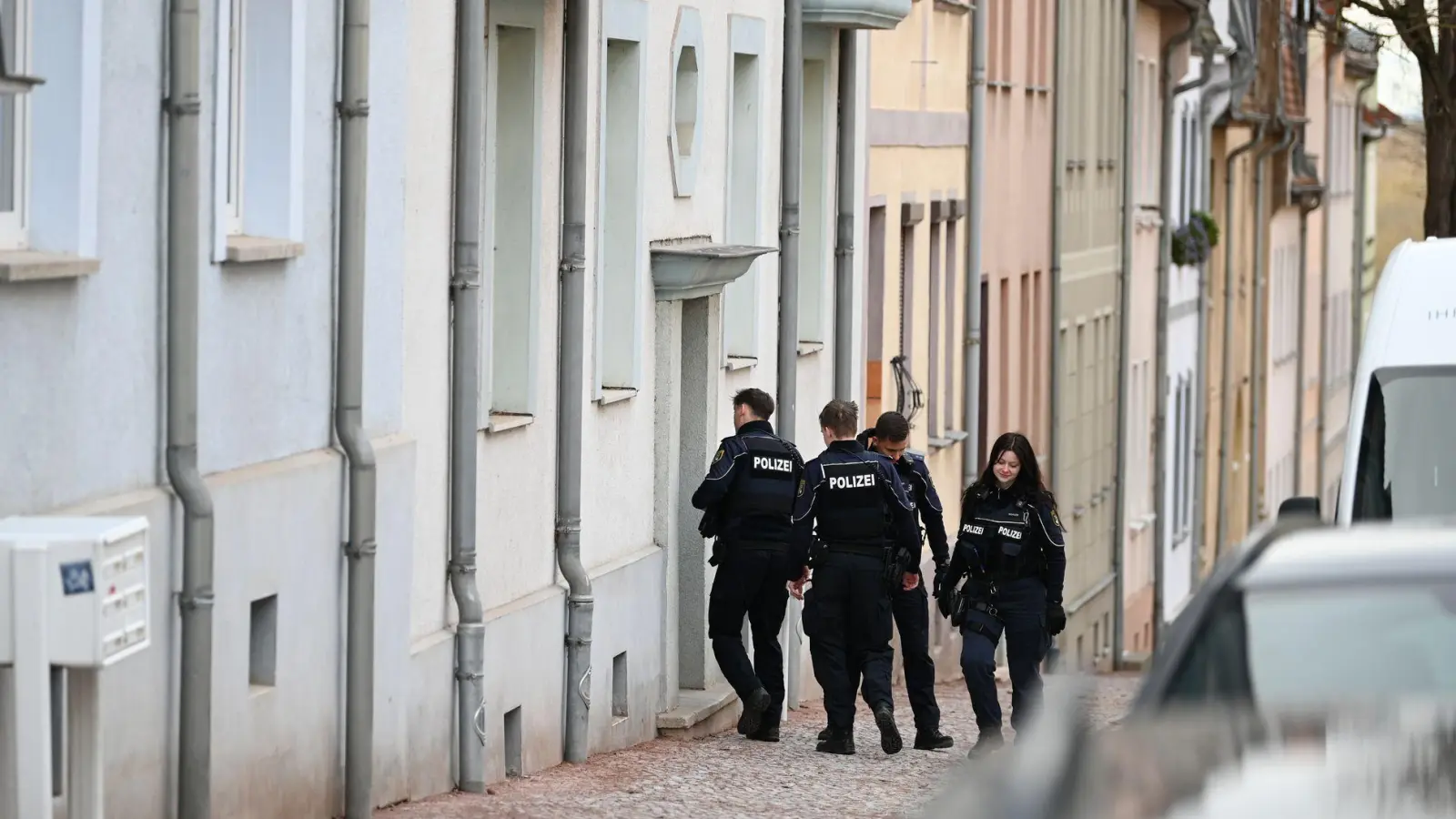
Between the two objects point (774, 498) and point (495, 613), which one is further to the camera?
point (774, 498)

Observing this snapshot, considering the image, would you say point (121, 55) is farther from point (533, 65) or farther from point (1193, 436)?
point (1193, 436)

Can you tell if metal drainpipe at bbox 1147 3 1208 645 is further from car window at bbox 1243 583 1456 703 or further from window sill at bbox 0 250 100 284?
car window at bbox 1243 583 1456 703

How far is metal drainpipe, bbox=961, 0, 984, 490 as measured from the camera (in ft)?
90.2

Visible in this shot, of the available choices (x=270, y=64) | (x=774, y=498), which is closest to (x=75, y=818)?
(x=270, y=64)

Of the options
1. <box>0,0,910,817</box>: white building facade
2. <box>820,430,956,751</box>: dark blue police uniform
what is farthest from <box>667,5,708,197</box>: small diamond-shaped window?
<box>820,430,956,751</box>: dark blue police uniform

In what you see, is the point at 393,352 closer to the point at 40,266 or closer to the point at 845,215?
the point at 40,266

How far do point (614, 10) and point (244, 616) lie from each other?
609 centimetres

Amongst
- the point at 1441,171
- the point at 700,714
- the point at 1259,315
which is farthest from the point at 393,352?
the point at 1259,315

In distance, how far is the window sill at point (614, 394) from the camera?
1639 centimetres

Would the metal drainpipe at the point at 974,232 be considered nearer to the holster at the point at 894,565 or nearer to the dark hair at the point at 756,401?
the dark hair at the point at 756,401

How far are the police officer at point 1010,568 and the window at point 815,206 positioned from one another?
6751mm

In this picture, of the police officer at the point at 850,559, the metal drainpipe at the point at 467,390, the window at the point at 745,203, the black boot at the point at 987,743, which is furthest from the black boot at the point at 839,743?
the window at the point at 745,203

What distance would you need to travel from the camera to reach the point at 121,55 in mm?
9773

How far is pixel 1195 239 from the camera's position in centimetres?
4238
